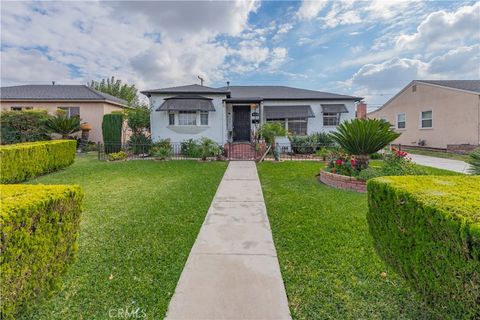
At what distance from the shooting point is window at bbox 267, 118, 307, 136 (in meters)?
18.8

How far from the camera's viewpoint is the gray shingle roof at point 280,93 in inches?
729

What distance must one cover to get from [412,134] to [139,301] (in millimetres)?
25290

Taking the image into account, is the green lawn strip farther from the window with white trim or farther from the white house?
the window with white trim

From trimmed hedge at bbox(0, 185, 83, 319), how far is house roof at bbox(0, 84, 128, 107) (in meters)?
20.6

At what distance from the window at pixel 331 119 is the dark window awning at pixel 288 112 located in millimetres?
1255

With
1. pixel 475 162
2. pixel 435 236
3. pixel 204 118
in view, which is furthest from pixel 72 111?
pixel 475 162

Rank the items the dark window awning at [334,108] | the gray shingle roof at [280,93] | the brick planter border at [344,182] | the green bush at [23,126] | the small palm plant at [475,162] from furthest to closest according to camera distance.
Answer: the gray shingle roof at [280,93] < the dark window awning at [334,108] < the green bush at [23,126] < the brick planter border at [344,182] < the small palm plant at [475,162]

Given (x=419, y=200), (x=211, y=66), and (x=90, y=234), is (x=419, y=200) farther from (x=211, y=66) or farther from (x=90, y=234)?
(x=211, y=66)

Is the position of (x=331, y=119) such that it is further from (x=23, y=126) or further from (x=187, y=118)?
(x=23, y=126)

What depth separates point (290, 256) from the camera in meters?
3.61

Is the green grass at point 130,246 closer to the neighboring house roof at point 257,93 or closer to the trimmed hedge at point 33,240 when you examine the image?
the trimmed hedge at point 33,240

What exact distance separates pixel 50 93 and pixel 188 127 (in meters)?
14.4

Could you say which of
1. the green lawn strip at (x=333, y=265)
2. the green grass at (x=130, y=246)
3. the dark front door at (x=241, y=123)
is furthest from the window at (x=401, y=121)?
the green grass at (x=130, y=246)

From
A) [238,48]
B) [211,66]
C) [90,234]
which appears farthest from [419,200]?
[211,66]
